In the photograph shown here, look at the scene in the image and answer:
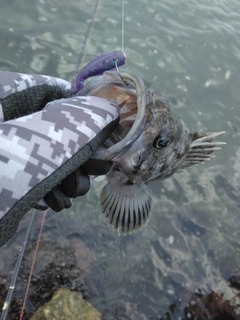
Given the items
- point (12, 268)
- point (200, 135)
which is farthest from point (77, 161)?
point (12, 268)

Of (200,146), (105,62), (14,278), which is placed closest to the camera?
(105,62)

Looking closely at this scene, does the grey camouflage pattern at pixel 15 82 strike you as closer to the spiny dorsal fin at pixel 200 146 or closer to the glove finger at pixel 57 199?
the glove finger at pixel 57 199

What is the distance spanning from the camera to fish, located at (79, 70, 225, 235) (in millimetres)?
Result: 2303

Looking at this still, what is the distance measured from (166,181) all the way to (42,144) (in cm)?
416

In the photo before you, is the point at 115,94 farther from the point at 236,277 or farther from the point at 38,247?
the point at 236,277

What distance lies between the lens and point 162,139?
245 centimetres

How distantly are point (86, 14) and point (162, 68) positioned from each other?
8.28 ft

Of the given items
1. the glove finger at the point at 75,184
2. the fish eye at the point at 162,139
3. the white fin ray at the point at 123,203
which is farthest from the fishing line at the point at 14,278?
the fish eye at the point at 162,139

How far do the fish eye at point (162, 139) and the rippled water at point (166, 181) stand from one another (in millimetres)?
2504

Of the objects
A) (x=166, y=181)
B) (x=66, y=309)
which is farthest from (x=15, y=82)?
(x=166, y=181)

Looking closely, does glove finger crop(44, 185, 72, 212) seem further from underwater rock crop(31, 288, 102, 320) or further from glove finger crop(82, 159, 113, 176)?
underwater rock crop(31, 288, 102, 320)

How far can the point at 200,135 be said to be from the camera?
3.10 m

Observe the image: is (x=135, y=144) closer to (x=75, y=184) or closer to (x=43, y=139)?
(x=75, y=184)

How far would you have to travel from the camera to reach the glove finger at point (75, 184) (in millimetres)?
2277
